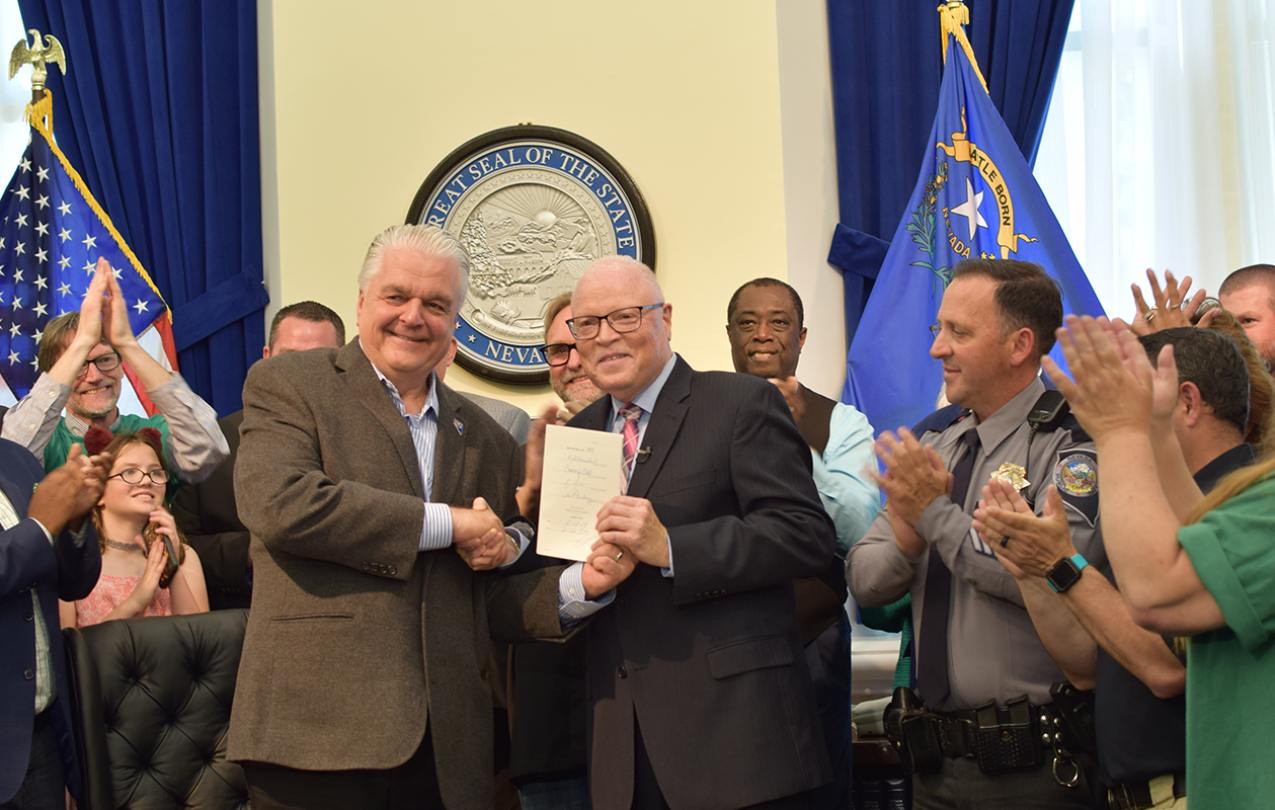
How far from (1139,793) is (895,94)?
3310 millimetres

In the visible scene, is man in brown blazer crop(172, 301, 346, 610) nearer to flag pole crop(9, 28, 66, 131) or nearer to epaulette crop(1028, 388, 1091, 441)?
flag pole crop(9, 28, 66, 131)

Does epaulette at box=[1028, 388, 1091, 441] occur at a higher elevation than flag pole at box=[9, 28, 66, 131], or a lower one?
lower

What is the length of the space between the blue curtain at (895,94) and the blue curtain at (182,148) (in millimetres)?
2567

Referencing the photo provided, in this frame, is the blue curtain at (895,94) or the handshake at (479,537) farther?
the blue curtain at (895,94)

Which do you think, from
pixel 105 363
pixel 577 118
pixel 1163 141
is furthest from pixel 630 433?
pixel 1163 141

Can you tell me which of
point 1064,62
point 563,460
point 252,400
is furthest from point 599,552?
point 1064,62

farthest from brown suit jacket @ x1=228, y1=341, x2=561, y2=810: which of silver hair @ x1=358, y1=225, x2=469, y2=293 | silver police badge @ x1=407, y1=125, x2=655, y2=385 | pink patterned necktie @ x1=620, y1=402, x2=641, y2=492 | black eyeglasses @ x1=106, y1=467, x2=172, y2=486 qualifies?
silver police badge @ x1=407, y1=125, x2=655, y2=385

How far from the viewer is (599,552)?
2.13m

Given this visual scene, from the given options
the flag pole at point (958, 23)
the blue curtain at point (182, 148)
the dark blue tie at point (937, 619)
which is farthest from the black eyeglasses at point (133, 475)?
the flag pole at point (958, 23)

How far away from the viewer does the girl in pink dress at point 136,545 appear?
299 cm

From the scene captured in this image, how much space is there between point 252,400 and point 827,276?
2934 mm

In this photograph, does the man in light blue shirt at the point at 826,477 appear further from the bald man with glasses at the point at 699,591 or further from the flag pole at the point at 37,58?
the flag pole at the point at 37,58

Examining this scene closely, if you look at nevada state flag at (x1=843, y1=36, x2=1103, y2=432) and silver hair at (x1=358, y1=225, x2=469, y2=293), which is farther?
nevada state flag at (x1=843, y1=36, x2=1103, y2=432)

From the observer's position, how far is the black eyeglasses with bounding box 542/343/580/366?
340cm
